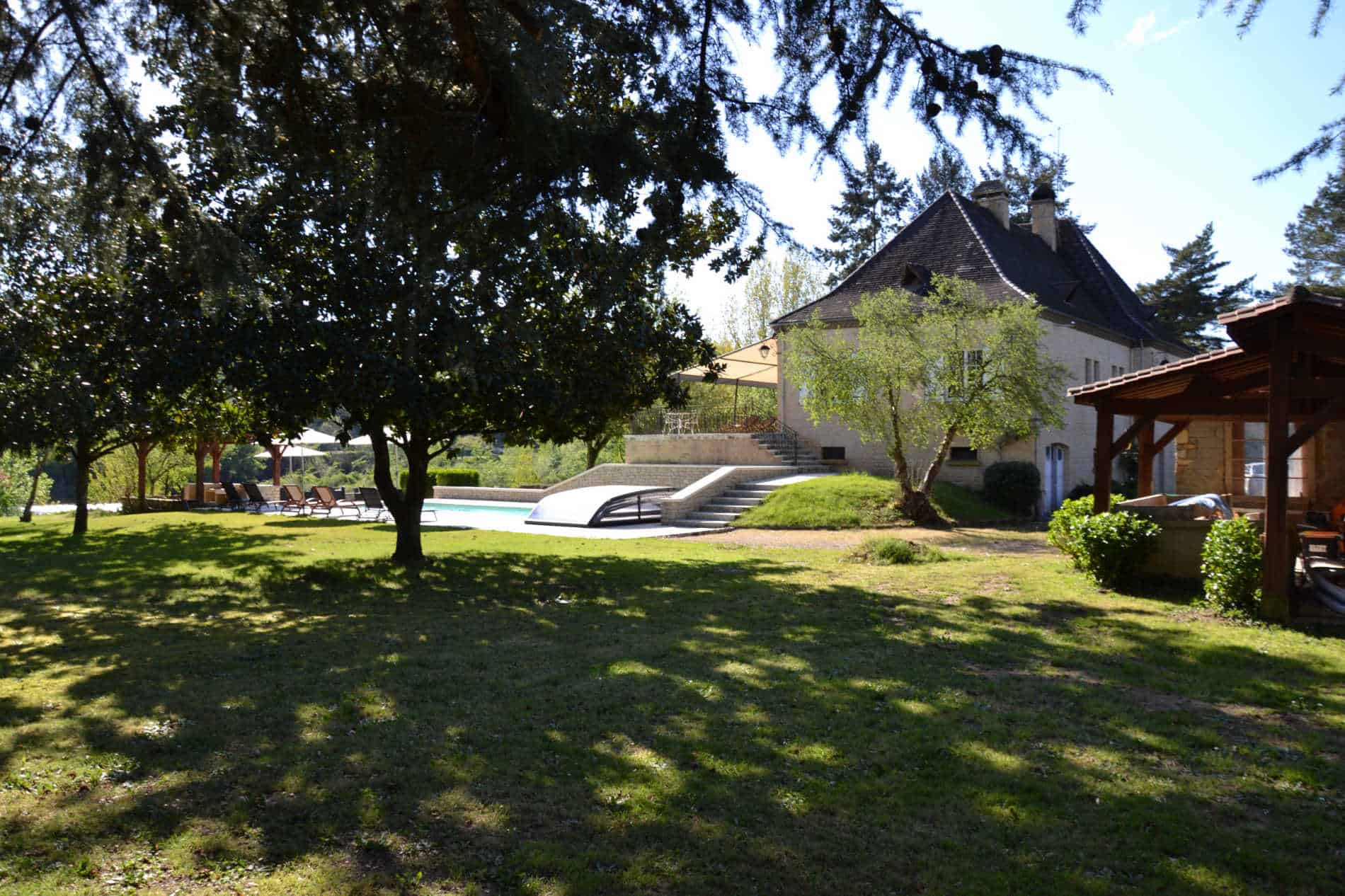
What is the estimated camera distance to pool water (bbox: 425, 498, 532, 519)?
2526 centimetres

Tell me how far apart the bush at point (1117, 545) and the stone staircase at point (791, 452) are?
46.4 feet

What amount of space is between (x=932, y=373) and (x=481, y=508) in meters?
13.9

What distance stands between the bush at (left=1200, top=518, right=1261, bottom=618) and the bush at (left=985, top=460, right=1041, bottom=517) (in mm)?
12593

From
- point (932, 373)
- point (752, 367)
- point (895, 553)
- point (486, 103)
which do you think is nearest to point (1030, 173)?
point (486, 103)

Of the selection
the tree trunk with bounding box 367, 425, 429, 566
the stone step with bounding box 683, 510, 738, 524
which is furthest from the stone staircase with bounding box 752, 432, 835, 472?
the tree trunk with bounding box 367, 425, 429, 566

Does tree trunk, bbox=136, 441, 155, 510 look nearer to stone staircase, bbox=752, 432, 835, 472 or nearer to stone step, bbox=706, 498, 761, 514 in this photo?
stone step, bbox=706, 498, 761, 514

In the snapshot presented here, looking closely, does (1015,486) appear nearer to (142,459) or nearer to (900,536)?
(900,536)

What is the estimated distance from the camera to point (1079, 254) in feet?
102

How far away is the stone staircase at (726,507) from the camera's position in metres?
20.3

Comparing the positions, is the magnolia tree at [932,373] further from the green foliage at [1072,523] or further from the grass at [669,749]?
the grass at [669,749]

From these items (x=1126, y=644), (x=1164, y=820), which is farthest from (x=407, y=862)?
Result: (x=1126, y=644)

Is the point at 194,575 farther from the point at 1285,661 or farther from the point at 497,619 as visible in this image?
the point at 1285,661

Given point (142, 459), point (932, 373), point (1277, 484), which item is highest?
point (932, 373)

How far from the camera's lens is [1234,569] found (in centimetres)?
885
